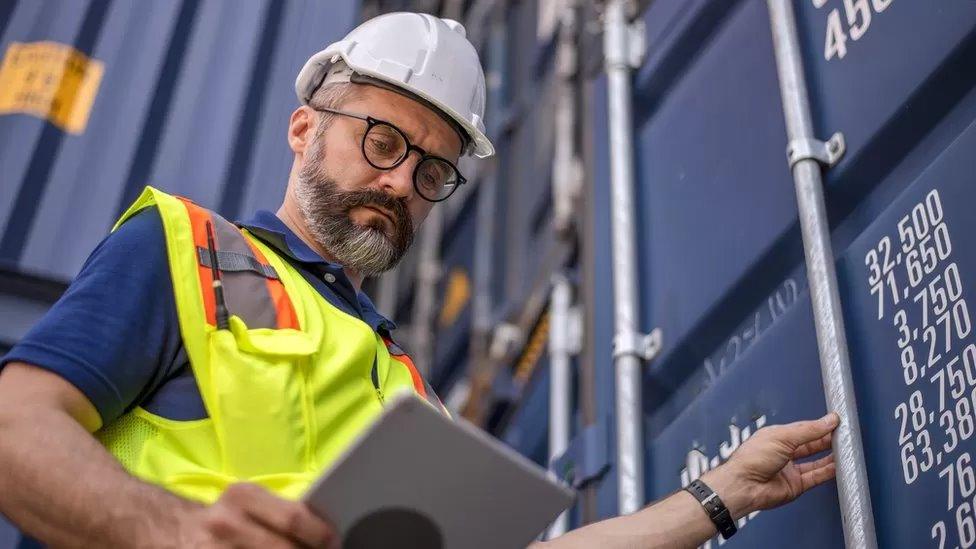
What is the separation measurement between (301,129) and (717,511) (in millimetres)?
1104

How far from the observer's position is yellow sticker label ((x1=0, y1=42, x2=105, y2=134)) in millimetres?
3562

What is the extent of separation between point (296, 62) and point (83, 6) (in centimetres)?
67

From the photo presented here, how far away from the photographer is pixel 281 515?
1.25 m

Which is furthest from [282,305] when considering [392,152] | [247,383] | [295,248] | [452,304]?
[452,304]

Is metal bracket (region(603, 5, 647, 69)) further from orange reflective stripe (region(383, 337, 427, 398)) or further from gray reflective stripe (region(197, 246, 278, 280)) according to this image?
gray reflective stripe (region(197, 246, 278, 280))

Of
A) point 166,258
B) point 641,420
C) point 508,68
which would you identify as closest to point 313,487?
point 166,258

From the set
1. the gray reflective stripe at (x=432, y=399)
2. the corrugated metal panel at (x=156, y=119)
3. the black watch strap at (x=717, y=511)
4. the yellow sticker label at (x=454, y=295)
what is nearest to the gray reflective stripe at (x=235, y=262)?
the gray reflective stripe at (x=432, y=399)

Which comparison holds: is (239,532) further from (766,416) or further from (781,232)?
(781,232)

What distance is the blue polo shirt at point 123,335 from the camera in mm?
1595

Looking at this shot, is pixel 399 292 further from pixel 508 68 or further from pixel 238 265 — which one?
pixel 238 265

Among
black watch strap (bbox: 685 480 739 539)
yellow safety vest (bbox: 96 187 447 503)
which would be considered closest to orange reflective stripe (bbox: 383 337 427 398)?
yellow safety vest (bbox: 96 187 447 503)

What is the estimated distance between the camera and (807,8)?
2.51 metres

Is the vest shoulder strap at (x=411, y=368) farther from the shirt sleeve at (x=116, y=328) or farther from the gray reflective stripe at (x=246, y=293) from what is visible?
the shirt sleeve at (x=116, y=328)

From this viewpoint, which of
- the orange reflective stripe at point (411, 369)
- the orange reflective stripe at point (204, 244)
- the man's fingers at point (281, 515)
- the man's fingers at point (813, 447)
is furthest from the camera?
the orange reflective stripe at point (411, 369)
